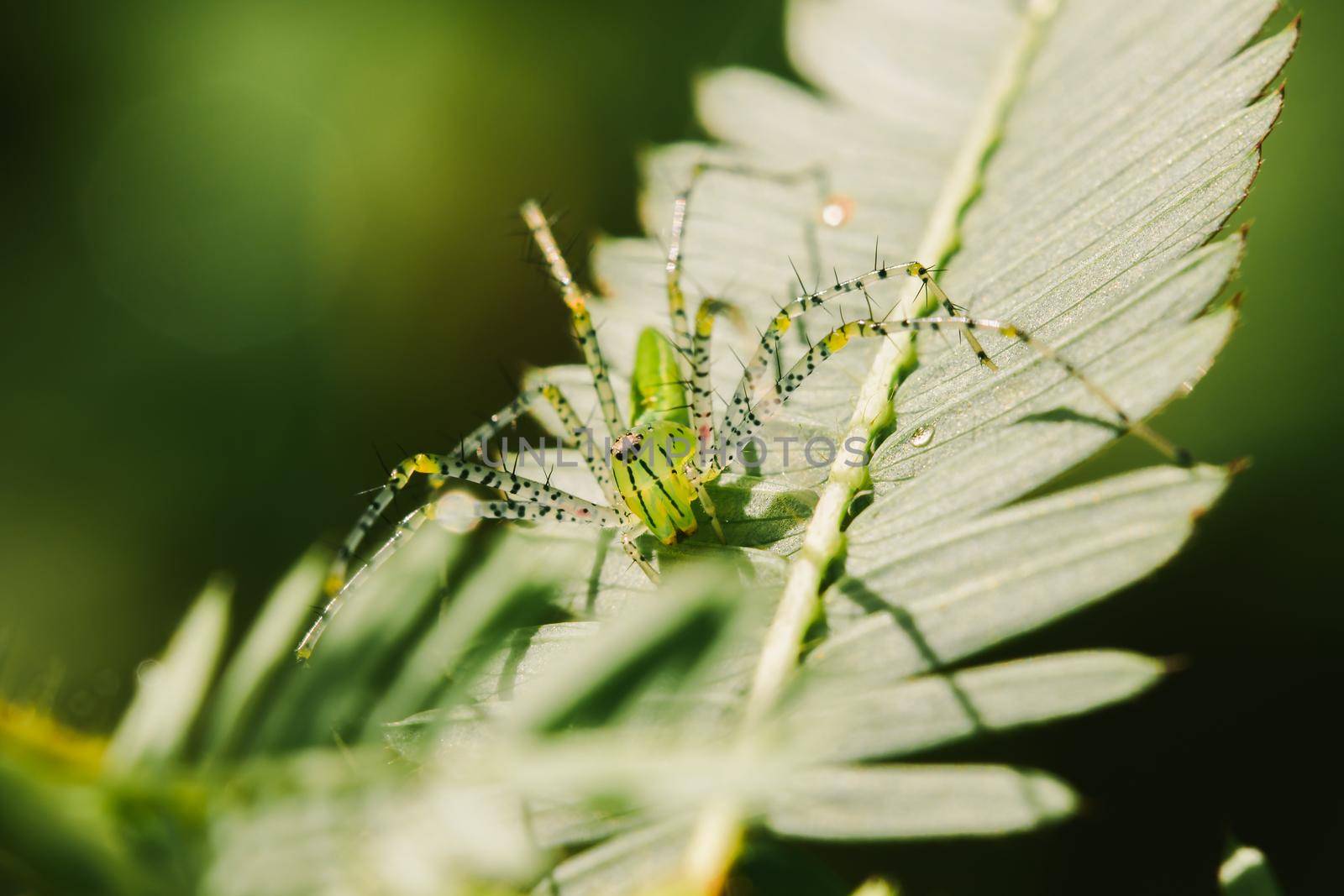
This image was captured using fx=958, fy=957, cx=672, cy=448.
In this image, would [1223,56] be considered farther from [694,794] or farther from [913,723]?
[694,794]

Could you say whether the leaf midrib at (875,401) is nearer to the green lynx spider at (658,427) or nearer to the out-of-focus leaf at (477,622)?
the green lynx spider at (658,427)

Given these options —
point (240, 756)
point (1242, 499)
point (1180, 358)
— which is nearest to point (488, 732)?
point (240, 756)

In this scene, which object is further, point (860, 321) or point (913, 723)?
point (860, 321)

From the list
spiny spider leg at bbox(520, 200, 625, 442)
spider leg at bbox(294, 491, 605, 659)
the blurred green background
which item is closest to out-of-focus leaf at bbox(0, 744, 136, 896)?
spider leg at bbox(294, 491, 605, 659)

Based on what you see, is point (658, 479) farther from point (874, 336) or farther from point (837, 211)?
point (837, 211)

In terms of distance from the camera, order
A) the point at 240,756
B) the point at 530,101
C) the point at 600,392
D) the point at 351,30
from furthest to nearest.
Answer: the point at 530,101 → the point at 351,30 → the point at 600,392 → the point at 240,756

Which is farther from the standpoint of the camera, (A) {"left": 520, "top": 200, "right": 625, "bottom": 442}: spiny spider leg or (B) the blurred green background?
(B) the blurred green background

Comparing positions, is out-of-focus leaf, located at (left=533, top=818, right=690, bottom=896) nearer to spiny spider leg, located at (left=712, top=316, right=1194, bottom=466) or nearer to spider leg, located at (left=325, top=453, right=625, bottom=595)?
spiny spider leg, located at (left=712, top=316, right=1194, bottom=466)
